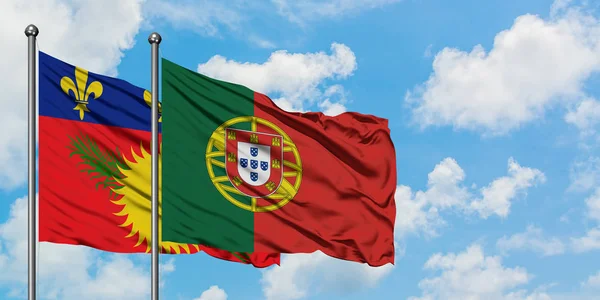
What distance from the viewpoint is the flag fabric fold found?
17.1 metres

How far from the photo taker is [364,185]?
69.1 ft

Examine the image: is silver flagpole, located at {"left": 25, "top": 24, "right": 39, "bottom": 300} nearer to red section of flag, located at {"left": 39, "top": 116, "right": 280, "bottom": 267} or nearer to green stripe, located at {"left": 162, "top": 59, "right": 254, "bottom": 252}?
red section of flag, located at {"left": 39, "top": 116, "right": 280, "bottom": 267}

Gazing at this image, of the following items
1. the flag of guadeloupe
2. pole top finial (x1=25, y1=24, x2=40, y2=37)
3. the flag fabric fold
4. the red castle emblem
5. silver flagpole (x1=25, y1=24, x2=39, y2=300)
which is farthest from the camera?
the red castle emblem

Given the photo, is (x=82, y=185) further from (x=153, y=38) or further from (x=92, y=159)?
(x=153, y=38)

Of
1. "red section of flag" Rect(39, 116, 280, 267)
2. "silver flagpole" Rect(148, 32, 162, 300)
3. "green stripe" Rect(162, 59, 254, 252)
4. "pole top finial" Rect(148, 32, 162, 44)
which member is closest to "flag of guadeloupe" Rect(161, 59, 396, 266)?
"green stripe" Rect(162, 59, 254, 252)

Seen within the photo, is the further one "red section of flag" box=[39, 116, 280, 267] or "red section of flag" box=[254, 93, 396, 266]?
"red section of flag" box=[254, 93, 396, 266]

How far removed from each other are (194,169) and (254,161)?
1547 millimetres

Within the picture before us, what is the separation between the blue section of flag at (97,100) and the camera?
56.3ft

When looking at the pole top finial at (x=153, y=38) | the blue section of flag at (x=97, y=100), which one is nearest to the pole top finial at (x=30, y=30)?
the blue section of flag at (x=97, y=100)

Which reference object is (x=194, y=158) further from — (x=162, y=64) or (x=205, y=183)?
(x=162, y=64)

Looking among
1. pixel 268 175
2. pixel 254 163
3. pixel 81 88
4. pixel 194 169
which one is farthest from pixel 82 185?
pixel 268 175

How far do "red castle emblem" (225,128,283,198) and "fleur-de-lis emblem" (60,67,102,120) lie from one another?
8.12ft

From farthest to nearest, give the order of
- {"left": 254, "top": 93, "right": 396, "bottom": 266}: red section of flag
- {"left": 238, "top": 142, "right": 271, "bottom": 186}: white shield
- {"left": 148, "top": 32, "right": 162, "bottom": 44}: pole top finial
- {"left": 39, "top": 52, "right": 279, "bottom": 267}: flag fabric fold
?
{"left": 254, "top": 93, "right": 396, "bottom": 266}: red section of flag, {"left": 238, "top": 142, "right": 271, "bottom": 186}: white shield, {"left": 39, "top": 52, "right": 279, "bottom": 267}: flag fabric fold, {"left": 148, "top": 32, "right": 162, "bottom": 44}: pole top finial

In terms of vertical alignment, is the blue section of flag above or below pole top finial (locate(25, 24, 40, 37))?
below
